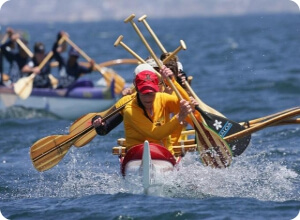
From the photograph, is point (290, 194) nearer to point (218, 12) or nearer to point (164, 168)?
point (164, 168)

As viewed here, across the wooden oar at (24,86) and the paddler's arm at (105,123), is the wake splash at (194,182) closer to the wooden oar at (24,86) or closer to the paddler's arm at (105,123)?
the paddler's arm at (105,123)

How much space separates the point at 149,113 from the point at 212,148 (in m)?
0.96

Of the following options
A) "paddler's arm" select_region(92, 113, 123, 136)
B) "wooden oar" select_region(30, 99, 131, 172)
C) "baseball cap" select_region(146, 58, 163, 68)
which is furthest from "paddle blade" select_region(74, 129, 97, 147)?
"baseball cap" select_region(146, 58, 163, 68)

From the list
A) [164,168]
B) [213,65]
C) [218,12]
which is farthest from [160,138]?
[218,12]

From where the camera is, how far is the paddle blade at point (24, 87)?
15659mm

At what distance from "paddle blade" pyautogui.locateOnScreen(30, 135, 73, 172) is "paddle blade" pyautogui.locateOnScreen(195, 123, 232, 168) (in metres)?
1.46

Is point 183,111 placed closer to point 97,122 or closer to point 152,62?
point 97,122

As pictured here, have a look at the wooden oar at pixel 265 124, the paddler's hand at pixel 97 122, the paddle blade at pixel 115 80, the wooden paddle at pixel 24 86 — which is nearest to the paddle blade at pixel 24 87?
the wooden paddle at pixel 24 86

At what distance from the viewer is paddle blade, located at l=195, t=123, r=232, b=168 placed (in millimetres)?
8562

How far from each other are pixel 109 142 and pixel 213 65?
16.0 m

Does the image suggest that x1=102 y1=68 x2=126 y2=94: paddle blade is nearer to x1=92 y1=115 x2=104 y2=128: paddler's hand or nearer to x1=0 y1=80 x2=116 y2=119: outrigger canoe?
x1=0 y1=80 x2=116 y2=119: outrigger canoe

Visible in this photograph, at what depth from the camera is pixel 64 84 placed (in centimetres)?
1611

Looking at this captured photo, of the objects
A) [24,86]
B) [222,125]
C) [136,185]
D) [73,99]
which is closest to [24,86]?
[24,86]

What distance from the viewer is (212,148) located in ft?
28.3
